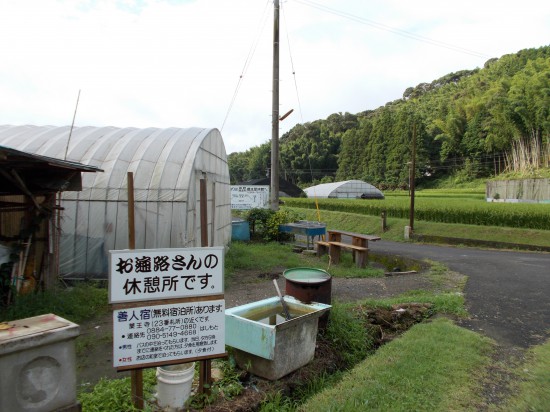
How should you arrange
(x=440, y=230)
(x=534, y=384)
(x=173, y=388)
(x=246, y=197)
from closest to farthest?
1. (x=173, y=388)
2. (x=534, y=384)
3. (x=246, y=197)
4. (x=440, y=230)

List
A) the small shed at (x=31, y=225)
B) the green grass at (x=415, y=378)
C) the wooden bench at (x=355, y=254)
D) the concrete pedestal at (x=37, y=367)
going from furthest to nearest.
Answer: the wooden bench at (x=355, y=254), the small shed at (x=31, y=225), the green grass at (x=415, y=378), the concrete pedestal at (x=37, y=367)

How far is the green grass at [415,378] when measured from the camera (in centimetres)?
358

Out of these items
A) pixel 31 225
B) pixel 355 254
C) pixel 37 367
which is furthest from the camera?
pixel 355 254

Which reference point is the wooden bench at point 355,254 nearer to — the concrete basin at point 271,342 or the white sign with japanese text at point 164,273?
the concrete basin at point 271,342

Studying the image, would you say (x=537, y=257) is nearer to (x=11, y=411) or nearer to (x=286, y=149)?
(x=11, y=411)

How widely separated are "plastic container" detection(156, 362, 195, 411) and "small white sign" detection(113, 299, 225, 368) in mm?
213

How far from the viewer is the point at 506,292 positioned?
8.39m

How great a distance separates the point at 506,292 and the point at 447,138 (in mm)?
52592

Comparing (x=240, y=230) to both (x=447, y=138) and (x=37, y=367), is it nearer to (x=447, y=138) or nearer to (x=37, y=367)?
(x=37, y=367)

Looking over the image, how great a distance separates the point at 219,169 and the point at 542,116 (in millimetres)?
34854

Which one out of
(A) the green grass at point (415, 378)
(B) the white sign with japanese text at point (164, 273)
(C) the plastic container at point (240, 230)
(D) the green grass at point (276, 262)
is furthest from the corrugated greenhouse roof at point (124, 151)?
(A) the green grass at point (415, 378)

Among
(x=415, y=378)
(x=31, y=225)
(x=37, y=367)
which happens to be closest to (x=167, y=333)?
(x=37, y=367)

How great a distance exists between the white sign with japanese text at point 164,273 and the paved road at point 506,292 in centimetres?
442

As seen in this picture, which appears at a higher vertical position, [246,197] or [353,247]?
[246,197]
